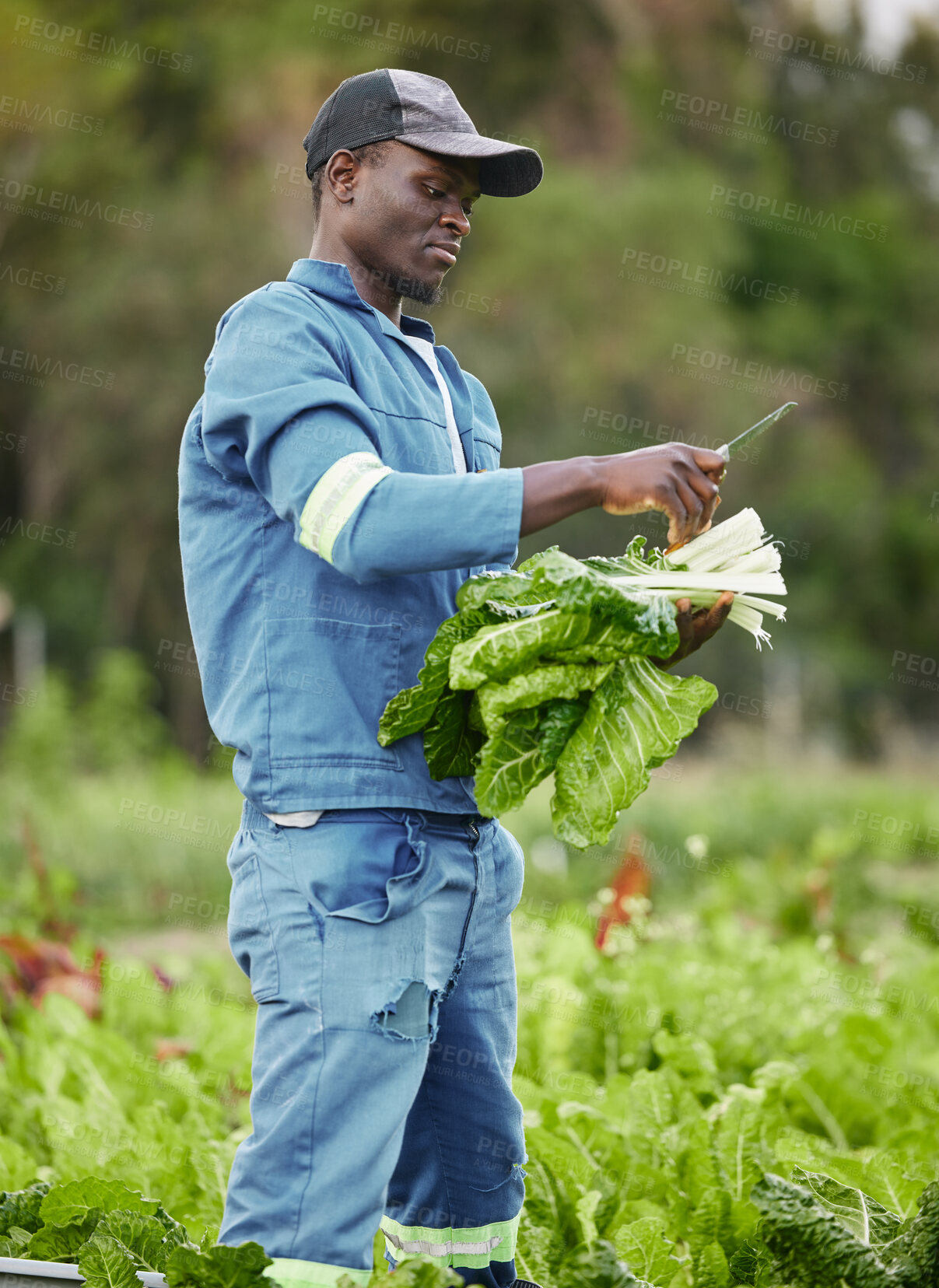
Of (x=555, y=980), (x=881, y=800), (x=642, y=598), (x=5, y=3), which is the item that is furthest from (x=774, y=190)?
(x=642, y=598)

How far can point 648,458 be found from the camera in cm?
220

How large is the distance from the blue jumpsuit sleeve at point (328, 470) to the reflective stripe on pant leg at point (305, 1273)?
1.10 metres

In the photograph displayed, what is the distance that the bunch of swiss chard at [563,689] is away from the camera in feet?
7.24

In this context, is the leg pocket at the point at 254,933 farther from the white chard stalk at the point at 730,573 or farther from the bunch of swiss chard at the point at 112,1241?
the white chard stalk at the point at 730,573

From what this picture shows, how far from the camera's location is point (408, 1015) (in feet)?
7.47

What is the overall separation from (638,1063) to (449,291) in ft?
45.6

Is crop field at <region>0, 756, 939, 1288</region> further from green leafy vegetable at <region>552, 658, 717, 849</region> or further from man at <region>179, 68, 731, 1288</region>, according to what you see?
green leafy vegetable at <region>552, 658, 717, 849</region>

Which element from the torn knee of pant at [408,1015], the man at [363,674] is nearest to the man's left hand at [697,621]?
the man at [363,674]

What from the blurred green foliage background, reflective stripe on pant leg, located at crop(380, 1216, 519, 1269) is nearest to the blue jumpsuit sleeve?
reflective stripe on pant leg, located at crop(380, 1216, 519, 1269)

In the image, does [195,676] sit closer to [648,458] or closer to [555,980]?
[555,980]

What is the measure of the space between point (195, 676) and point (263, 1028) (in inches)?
592

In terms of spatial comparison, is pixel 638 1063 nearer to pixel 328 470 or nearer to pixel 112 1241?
pixel 112 1241

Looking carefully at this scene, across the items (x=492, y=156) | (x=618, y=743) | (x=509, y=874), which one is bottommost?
(x=509, y=874)

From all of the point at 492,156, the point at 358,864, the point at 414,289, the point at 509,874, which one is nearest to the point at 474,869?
the point at 509,874
